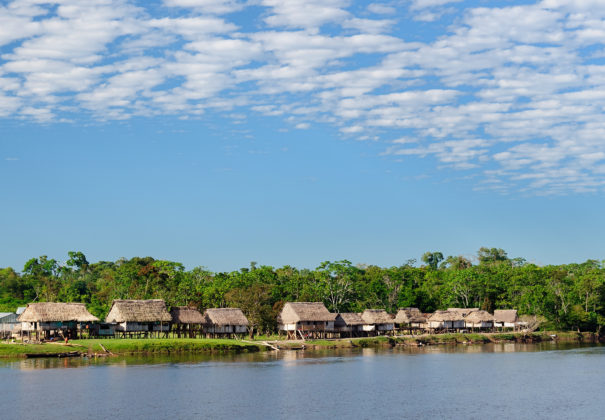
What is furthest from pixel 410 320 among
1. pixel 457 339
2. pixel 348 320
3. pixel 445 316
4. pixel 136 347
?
pixel 136 347

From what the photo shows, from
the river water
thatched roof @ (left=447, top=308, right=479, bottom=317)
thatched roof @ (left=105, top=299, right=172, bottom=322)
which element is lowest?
the river water

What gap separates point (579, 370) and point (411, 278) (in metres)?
67.4

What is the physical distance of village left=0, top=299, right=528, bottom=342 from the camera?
3214 inches

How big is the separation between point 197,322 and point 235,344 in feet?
35.1

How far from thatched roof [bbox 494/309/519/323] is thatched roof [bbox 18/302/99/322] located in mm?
66731

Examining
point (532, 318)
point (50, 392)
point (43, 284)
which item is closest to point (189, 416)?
point (50, 392)

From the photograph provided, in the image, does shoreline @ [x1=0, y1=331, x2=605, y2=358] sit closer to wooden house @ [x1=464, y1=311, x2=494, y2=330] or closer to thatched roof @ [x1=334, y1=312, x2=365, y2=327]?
thatched roof @ [x1=334, y1=312, x2=365, y2=327]

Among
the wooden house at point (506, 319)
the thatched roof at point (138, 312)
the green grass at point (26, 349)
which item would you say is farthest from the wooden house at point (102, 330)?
the wooden house at point (506, 319)

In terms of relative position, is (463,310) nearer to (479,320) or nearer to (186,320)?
(479,320)

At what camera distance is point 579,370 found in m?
63.9

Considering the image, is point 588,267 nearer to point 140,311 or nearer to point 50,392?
point 140,311

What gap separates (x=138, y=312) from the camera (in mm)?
85812

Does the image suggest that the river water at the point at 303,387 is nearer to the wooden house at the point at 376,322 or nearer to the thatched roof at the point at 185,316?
the thatched roof at the point at 185,316

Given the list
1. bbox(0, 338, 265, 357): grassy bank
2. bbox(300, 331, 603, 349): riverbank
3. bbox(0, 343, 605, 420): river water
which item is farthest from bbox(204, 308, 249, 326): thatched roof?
bbox(0, 343, 605, 420): river water
